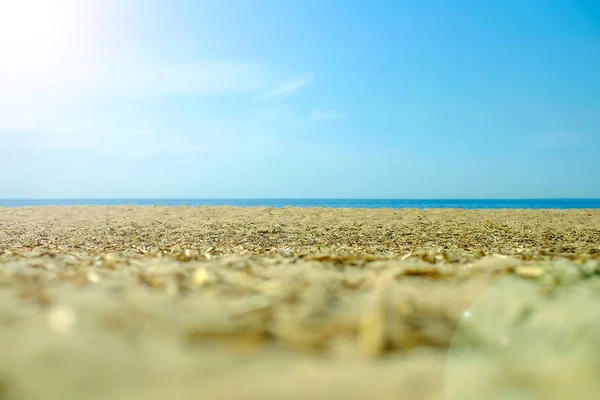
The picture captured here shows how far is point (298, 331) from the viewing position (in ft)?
5.44

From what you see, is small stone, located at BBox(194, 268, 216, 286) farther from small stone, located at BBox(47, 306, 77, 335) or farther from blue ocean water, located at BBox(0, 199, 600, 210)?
blue ocean water, located at BBox(0, 199, 600, 210)

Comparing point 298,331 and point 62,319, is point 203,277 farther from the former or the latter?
point 298,331

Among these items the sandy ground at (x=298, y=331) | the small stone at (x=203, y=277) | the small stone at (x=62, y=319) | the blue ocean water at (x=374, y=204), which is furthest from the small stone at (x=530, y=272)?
the blue ocean water at (x=374, y=204)

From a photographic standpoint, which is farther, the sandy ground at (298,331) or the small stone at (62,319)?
the small stone at (62,319)

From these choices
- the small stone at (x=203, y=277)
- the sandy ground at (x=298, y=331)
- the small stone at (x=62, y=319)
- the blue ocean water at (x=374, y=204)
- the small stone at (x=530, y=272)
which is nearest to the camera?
the sandy ground at (x=298, y=331)

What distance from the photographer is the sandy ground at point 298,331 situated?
1.26 meters

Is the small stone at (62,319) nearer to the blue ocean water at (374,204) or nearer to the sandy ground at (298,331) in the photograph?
the sandy ground at (298,331)

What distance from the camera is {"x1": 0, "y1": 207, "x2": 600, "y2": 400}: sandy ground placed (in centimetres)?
126

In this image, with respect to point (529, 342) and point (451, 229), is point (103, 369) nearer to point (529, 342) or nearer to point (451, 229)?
point (529, 342)

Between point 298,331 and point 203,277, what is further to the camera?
point 203,277

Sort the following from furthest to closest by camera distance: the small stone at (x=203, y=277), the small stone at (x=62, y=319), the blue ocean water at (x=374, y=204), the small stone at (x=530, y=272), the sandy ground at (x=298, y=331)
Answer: the blue ocean water at (x=374, y=204)
the small stone at (x=530, y=272)
the small stone at (x=203, y=277)
the small stone at (x=62, y=319)
the sandy ground at (x=298, y=331)

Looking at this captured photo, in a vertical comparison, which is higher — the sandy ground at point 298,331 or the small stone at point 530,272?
the small stone at point 530,272

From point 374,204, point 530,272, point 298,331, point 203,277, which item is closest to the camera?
point 298,331

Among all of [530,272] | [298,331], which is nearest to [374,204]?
[530,272]
